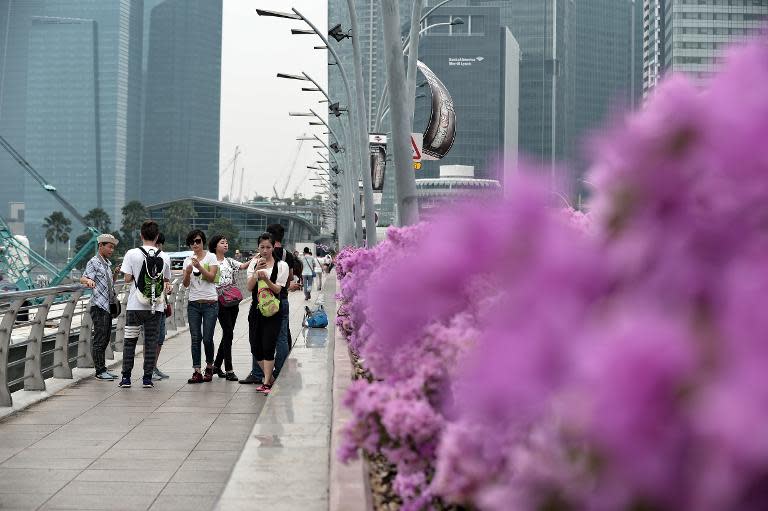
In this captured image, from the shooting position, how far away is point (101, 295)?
40.2 ft

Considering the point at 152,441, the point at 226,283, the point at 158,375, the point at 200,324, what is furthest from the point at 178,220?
the point at 152,441

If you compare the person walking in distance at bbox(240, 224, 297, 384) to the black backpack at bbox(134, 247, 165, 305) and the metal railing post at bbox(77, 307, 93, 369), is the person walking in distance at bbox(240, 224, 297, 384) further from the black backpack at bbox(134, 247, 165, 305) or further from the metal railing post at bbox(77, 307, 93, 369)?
the metal railing post at bbox(77, 307, 93, 369)

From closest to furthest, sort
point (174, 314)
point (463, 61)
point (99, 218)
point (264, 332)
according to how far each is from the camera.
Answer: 1. point (264, 332)
2. point (174, 314)
3. point (463, 61)
4. point (99, 218)

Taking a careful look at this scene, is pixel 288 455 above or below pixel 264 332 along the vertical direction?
below

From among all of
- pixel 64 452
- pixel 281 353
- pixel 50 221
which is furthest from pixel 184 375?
pixel 50 221

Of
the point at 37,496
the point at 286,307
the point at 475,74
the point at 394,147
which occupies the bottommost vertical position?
the point at 37,496

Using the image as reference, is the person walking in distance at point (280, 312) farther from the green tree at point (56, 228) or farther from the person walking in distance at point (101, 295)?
the green tree at point (56, 228)

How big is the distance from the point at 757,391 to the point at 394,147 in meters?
9.85

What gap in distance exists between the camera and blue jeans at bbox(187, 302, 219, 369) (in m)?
12.1

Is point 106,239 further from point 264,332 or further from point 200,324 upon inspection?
point 264,332

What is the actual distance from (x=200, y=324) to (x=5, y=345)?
9.23ft

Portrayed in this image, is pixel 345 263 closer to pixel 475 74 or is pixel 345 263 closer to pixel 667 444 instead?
pixel 667 444

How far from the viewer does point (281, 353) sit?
1211 centimetres

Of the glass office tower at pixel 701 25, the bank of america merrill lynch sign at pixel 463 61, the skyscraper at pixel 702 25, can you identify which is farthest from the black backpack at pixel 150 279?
the glass office tower at pixel 701 25
